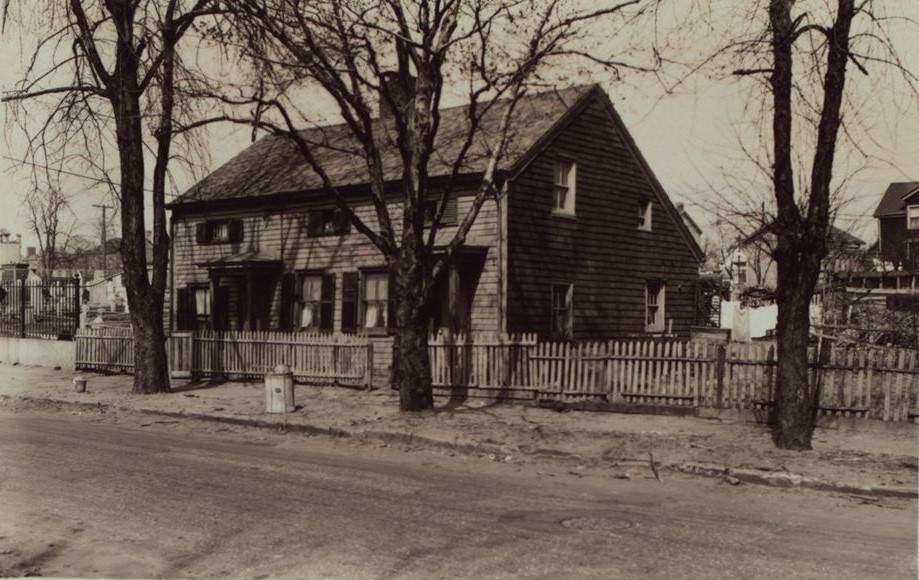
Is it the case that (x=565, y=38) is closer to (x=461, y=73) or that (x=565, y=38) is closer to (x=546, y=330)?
(x=461, y=73)

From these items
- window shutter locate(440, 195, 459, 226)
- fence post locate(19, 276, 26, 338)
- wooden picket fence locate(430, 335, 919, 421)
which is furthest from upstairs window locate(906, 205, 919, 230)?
fence post locate(19, 276, 26, 338)

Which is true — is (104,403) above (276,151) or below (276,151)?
below

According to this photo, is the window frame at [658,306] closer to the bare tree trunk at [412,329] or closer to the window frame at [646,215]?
the window frame at [646,215]

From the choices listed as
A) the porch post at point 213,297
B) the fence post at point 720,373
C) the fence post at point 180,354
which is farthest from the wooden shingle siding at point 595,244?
the porch post at point 213,297

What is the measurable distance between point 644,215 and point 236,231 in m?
13.1

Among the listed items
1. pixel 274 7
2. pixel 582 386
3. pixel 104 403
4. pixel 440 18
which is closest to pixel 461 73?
pixel 440 18

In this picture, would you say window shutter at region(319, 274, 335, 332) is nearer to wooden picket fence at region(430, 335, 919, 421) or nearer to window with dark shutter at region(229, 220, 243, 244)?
window with dark shutter at region(229, 220, 243, 244)

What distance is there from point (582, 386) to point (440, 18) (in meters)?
6.94

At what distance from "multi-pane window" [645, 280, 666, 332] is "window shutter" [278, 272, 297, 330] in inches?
432

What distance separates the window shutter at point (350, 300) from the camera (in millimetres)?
22578

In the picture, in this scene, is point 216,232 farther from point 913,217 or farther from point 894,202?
point 894,202

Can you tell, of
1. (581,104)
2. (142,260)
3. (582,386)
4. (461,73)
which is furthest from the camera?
(581,104)

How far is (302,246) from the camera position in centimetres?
2439

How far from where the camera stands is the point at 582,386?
15.1m
